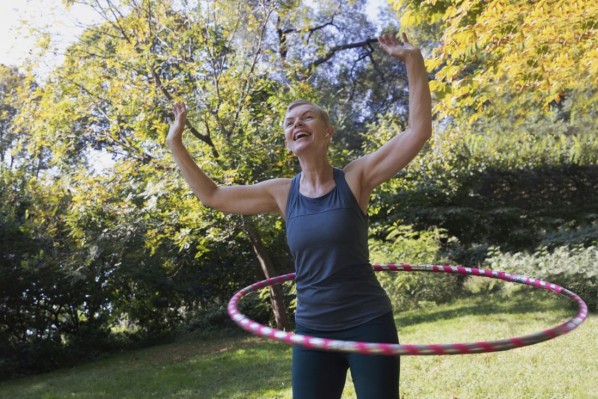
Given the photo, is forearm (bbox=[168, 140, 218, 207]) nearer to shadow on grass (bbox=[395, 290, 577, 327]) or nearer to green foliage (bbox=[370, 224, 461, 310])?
shadow on grass (bbox=[395, 290, 577, 327])

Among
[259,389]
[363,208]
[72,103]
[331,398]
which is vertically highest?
[72,103]

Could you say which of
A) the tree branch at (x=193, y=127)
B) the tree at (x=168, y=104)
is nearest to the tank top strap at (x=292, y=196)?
the tree at (x=168, y=104)

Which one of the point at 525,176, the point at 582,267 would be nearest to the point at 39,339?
the point at 582,267

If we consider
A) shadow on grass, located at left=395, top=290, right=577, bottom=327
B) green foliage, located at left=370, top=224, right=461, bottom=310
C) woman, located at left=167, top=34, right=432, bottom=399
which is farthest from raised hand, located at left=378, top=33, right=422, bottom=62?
green foliage, located at left=370, top=224, right=461, bottom=310

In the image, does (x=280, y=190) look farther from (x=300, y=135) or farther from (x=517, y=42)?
(x=517, y=42)

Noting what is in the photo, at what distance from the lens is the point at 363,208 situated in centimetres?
258

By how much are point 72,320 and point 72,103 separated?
4.35m

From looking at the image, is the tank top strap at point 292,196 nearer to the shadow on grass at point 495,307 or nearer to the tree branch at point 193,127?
the tree branch at point 193,127

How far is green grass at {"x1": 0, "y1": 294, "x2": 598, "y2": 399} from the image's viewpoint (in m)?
5.47

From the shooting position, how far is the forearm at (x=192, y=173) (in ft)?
9.32

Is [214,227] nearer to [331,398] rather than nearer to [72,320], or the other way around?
[72,320]

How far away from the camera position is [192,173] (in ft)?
9.38

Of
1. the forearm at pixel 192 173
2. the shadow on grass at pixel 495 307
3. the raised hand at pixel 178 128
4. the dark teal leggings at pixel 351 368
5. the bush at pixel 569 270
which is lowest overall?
the shadow on grass at pixel 495 307

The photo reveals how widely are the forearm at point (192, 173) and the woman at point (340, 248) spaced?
0.43 meters
